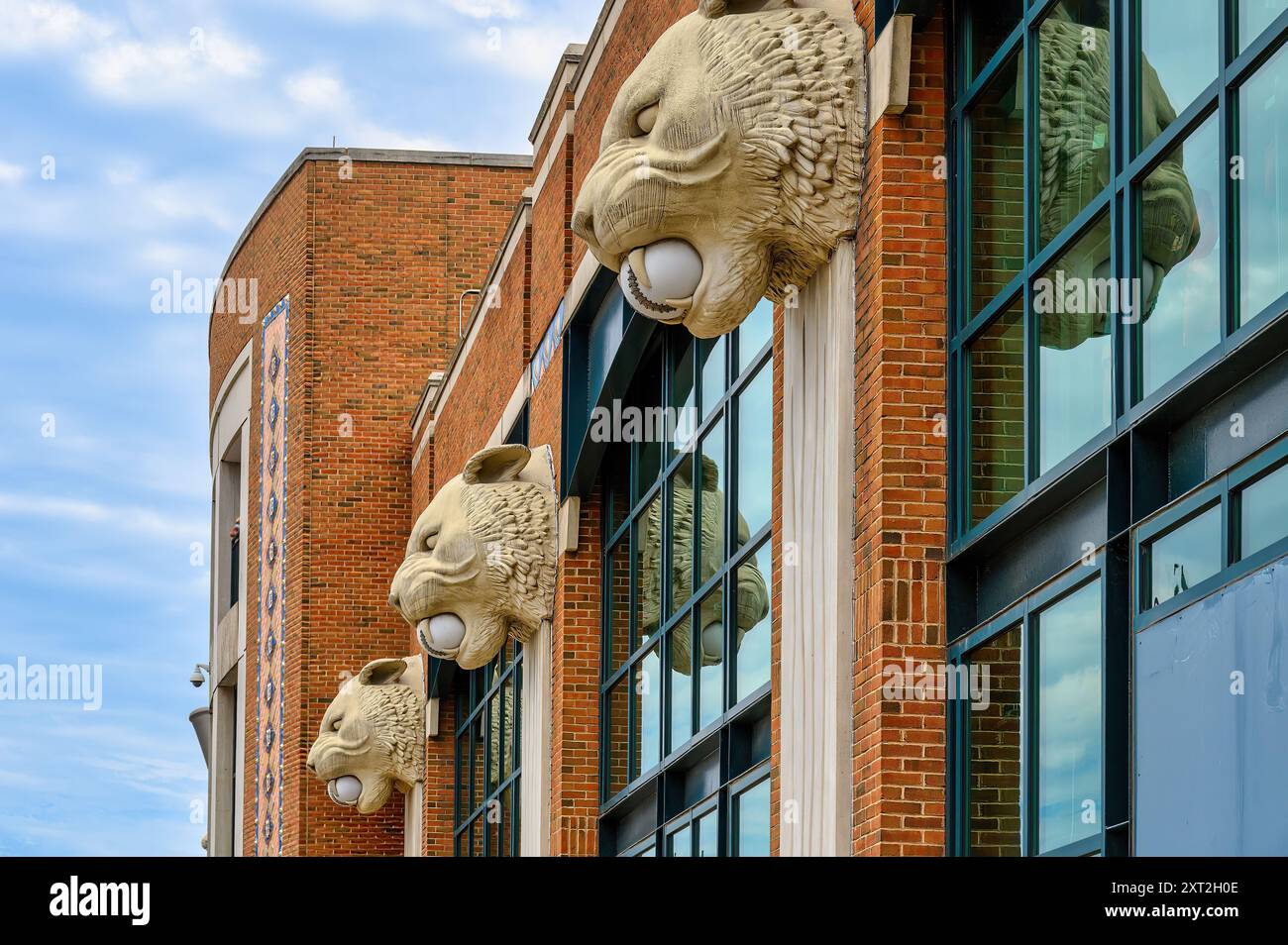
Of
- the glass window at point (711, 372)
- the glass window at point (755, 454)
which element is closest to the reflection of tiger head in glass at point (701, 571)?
the glass window at point (755, 454)

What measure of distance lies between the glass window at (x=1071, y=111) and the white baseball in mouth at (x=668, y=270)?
8.04 ft

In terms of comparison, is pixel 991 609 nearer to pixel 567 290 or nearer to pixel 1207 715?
pixel 1207 715

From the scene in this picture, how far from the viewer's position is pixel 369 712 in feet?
86.7

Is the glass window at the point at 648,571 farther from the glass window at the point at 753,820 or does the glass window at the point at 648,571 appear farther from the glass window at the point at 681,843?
the glass window at the point at 753,820

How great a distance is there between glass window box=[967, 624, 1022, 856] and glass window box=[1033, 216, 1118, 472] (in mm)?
880

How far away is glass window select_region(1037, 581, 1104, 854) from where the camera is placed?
8.69 metres

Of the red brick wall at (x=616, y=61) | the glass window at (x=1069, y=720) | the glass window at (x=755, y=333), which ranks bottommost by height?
the glass window at (x=1069, y=720)

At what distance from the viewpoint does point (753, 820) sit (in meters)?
13.3

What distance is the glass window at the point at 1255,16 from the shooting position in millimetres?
7496

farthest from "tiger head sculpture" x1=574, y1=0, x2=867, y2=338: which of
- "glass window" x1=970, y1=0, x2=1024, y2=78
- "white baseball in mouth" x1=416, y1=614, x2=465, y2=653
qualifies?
"white baseball in mouth" x1=416, y1=614, x2=465, y2=653

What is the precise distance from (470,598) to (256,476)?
48.7 feet

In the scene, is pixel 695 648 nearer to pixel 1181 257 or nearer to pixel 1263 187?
pixel 1181 257

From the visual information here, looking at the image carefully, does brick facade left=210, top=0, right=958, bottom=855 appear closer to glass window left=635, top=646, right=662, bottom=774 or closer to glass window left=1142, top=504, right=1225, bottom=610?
glass window left=635, top=646, right=662, bottom=774
